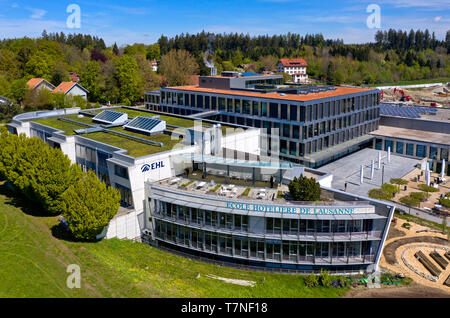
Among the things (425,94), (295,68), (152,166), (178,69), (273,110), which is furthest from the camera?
(295,68)

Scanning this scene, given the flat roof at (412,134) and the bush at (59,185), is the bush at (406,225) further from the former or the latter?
the bush at (59,185)

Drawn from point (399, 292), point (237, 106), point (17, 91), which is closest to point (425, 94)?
point (237, 106)

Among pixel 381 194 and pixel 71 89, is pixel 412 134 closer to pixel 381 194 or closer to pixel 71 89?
pixel 381 194

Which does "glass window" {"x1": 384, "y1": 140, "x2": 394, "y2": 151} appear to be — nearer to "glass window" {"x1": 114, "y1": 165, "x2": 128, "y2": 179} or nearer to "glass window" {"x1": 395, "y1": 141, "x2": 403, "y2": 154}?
"glass window" {"x1": 395, "y1": 141, "x2": 403, "y2": 154}

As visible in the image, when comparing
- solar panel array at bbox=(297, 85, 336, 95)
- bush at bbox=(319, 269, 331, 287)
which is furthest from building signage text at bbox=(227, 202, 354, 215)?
solar panel array at bbox=(297, 85, 336, 95)

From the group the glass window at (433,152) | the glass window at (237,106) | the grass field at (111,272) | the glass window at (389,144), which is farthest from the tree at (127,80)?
the glass window at (433,152)
